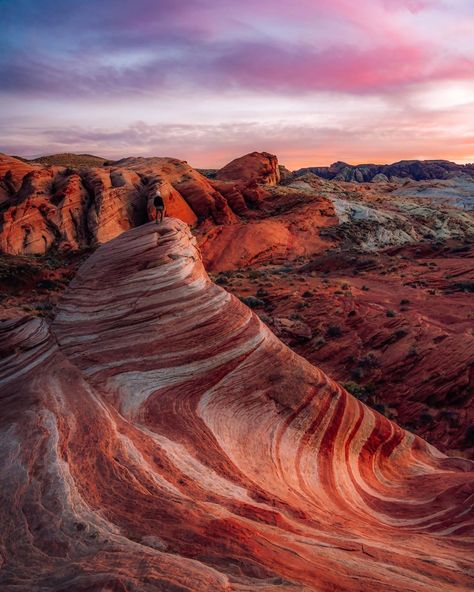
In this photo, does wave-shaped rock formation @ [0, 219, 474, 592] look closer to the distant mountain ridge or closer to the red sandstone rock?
the red sandstone rock

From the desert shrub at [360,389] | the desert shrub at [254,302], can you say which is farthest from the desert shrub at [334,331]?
the desert shrub at [254,302]

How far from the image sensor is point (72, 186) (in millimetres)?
40250

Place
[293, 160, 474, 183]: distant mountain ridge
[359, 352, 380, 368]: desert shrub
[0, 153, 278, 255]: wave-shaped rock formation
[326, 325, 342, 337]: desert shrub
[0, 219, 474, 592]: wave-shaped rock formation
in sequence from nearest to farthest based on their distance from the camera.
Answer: [0, 219, 474, 592]: wave-shaped rock formation → [359, 352, 380, 368]: desert shrub → [326, 325, 342, 337]: desert shrub → [0, 153, 278, 255]: wave-shaped rock formation → [293, 160, 474, 183]: distant mountain ridge

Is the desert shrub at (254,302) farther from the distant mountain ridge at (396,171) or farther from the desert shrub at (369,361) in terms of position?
the distant mountain ridge at (396,171)

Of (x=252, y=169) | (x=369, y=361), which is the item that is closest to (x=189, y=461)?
(x=369, y=361)

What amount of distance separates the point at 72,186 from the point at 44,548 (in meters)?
40.9

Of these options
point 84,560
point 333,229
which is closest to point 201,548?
point 84,560

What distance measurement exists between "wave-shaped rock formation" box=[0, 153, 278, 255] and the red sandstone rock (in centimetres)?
1738

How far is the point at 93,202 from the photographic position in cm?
4059

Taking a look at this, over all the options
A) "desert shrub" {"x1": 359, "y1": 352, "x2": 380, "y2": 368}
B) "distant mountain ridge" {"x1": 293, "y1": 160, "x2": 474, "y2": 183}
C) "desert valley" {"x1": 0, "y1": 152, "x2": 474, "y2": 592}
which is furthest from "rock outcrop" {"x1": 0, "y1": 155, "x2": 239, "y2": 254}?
"distant mountain ridge" {"x1": 293, "y1": 160, "x2": 474, "y2": 183}

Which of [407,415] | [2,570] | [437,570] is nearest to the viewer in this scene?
[2,570]

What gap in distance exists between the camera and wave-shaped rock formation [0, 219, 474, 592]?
12.4 feet

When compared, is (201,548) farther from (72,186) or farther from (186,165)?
(186,165)

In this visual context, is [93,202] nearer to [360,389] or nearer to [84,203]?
[84,203]
